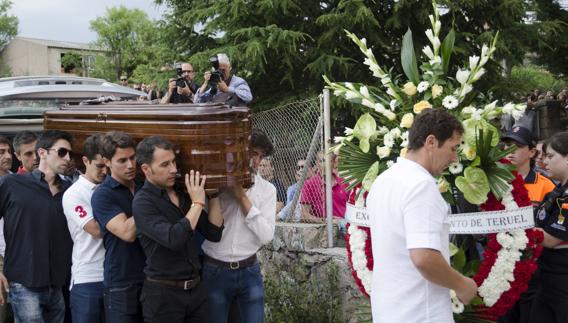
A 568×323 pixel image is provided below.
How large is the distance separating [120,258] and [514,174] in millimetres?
2515

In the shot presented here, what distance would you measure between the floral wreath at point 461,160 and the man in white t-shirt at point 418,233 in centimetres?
78

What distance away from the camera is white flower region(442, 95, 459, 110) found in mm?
3990

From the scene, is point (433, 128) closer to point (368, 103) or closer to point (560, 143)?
point (368, 103)

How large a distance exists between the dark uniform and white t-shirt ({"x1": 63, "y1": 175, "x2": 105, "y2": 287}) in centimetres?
293

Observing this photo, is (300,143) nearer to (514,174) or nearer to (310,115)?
(310,115)

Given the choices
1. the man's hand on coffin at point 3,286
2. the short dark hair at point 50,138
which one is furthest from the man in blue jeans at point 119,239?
the man's hand on coffin at point 3,286

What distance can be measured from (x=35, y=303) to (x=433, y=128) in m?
3.19

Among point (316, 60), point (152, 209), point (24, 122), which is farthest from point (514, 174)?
point (316, 60)

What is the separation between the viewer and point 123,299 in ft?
13.6

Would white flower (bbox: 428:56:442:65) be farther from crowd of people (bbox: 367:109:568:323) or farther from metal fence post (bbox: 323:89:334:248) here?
metal fence post (bbox: 323:89:334:248)

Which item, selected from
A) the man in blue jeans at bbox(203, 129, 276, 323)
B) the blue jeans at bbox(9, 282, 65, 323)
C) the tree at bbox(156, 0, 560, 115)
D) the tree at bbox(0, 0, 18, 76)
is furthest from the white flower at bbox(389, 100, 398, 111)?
the tree at bbox(0, 0, 18, 76)

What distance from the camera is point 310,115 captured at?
630 cm

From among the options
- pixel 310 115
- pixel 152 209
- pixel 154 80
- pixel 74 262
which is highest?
pixel 154 80

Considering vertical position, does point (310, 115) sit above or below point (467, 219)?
above
